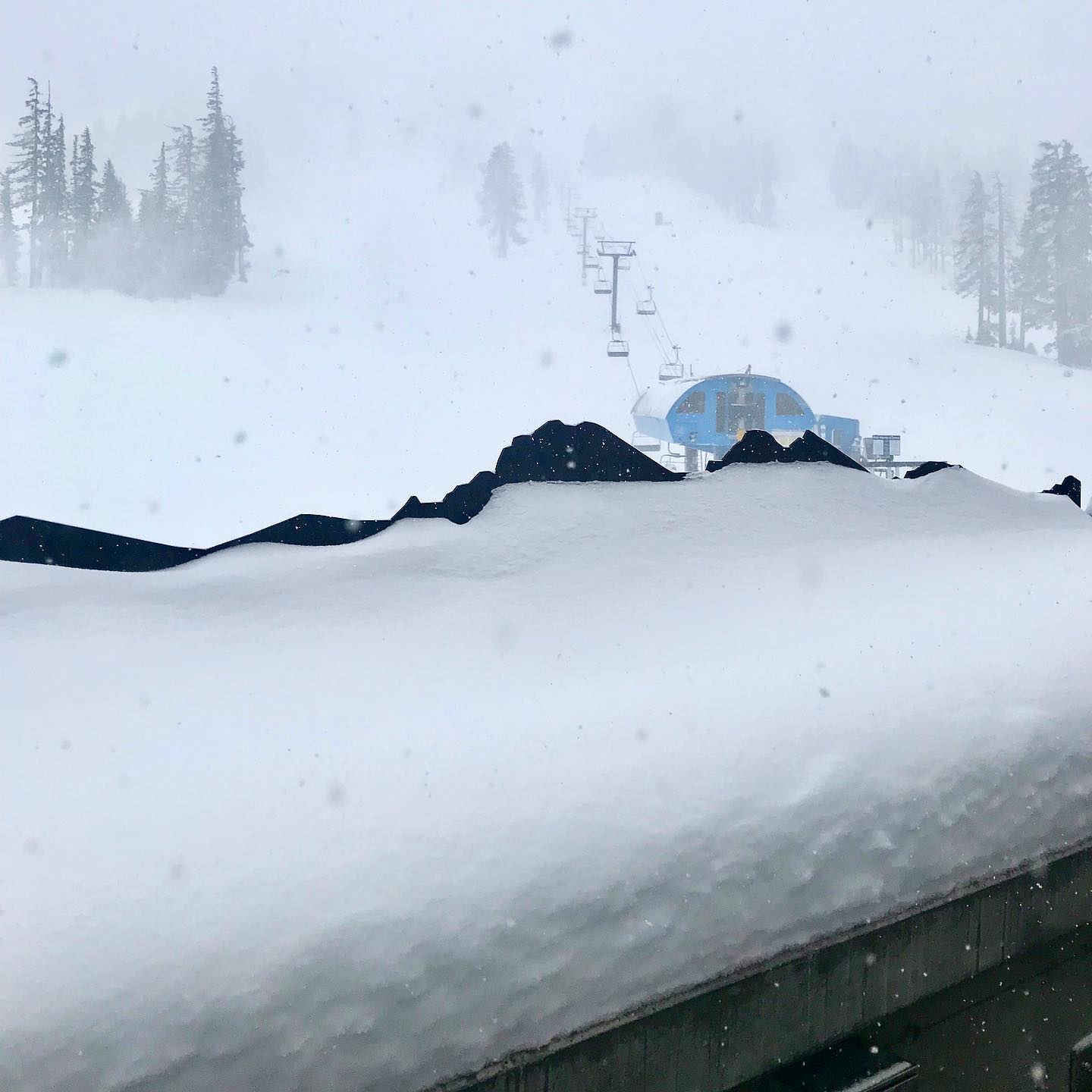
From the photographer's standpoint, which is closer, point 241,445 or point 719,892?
point 719,892

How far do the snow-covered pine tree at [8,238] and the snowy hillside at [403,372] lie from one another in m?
4.74

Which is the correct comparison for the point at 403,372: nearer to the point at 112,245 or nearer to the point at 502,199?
the point at 112,245

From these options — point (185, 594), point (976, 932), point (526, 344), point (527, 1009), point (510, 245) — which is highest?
point (510, 245)

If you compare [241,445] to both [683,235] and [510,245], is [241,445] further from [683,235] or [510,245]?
[683,235]

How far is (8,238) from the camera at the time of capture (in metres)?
44.0

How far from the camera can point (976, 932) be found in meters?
1.68

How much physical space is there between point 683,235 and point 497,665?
73859 millimetres

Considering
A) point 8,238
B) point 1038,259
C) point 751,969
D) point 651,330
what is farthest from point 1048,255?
point 8,238

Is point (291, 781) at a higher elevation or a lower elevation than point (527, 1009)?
higher

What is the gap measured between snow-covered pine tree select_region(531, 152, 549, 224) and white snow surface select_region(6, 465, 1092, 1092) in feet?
237

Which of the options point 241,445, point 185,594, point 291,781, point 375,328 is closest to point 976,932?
point 291,781

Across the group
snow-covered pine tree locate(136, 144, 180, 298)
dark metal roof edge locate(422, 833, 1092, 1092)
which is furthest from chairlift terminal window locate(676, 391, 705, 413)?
snow-covered pine tree locate(136, 144, 180, 298)

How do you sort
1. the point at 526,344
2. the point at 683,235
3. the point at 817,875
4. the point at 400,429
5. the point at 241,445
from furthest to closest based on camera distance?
the point at 683,235, the point at 526,344, the point at 400,429, the point at 241,445, the point at 817,875

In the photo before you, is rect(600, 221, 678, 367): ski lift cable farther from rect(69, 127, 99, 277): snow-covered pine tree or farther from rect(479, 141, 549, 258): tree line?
rect(69, 127, 99, 277): snow-covered pine tree
